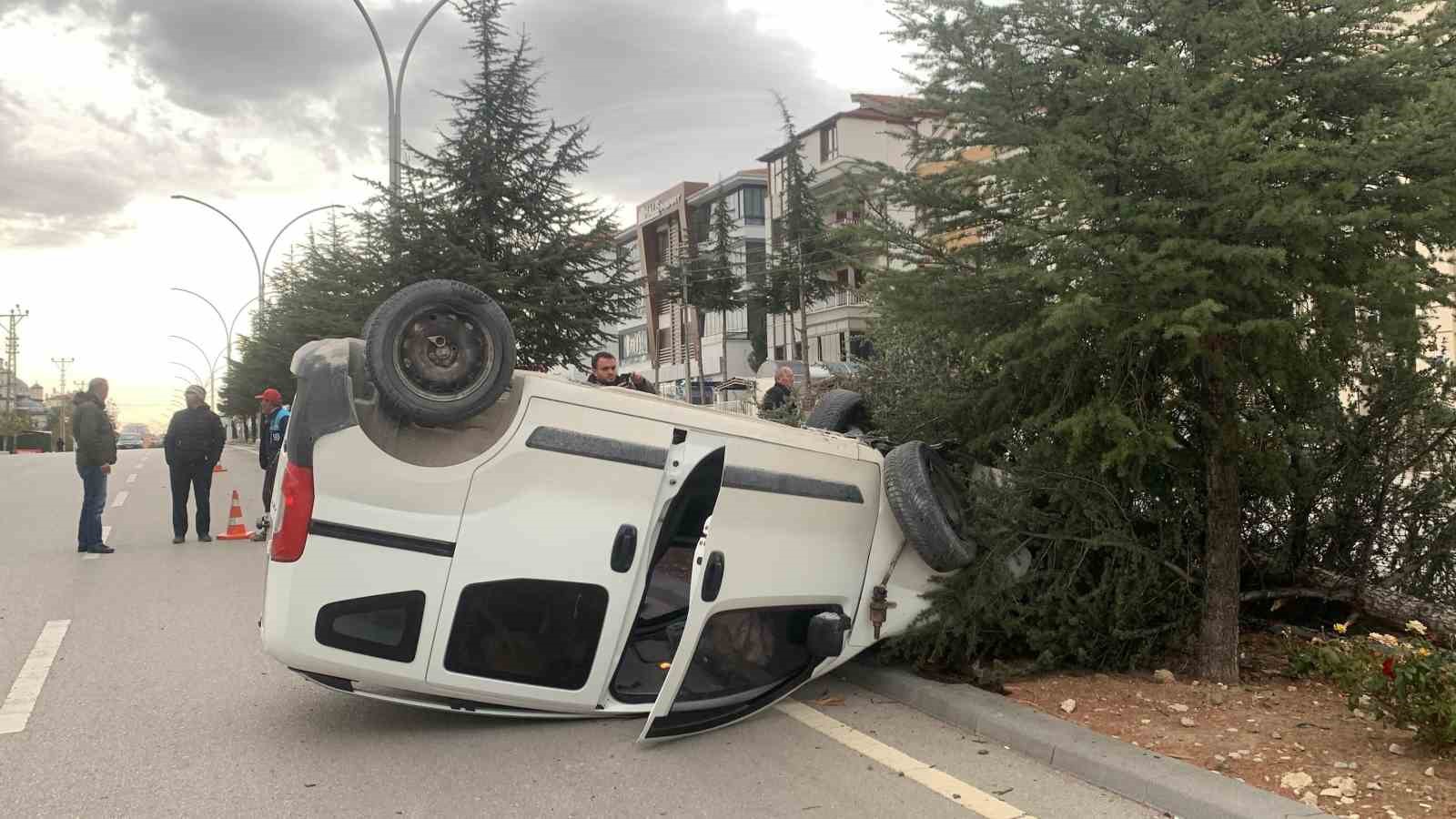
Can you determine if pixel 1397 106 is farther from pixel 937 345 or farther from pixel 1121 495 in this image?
pixel 937 345

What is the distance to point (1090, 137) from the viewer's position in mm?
5207

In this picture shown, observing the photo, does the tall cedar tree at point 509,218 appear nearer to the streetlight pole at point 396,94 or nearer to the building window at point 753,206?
the streetlight pole at point 396,94

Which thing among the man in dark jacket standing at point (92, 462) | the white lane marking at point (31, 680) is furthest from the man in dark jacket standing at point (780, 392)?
the man in dark jacket standing at point (92, 462)

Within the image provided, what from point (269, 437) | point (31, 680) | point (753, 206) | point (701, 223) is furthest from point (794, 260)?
point (31, 680)

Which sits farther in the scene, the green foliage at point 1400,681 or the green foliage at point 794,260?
the green foliage at point 794,260

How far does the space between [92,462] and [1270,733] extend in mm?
11742

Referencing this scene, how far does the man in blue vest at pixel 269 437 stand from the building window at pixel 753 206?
166ft

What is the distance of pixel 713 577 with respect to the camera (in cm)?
470

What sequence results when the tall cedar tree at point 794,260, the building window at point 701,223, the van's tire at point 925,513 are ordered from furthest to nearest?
the building window at point 701,223
the tall cedar tree at point 794,260
the van's tire at point 925,513

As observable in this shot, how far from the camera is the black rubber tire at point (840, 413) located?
23.9ft

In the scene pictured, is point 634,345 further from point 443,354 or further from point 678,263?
point 443,354

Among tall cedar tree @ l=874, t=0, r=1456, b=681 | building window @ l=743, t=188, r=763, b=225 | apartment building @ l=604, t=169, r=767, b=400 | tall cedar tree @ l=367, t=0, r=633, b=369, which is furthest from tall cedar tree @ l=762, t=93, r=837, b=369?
tall cedar tree @ l=874, t=0, r=1456, b=681

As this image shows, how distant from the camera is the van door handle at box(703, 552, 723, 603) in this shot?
15.4 ft

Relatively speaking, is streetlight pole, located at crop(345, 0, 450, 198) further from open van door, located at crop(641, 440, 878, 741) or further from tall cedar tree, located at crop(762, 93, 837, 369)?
tall cedar tree, located at crop(762, 93, 837, 369)
